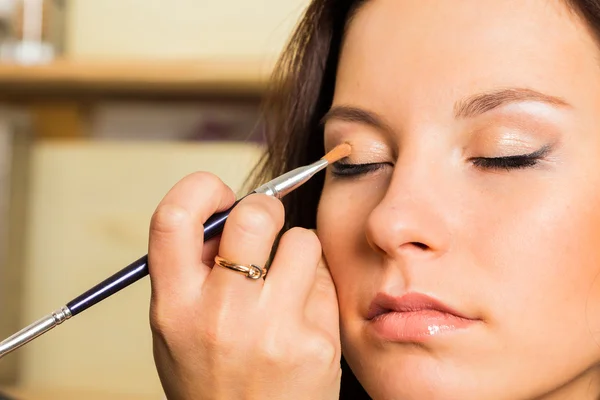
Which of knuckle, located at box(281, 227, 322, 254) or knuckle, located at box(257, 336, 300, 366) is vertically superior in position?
knuckle, located at box(281, 227, 322, 254)

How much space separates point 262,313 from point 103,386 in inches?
32.3

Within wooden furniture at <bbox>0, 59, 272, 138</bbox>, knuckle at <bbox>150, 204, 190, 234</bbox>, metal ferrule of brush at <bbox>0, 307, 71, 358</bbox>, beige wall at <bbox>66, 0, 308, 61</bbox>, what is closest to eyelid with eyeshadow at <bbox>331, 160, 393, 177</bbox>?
knuckle at <bbox>150, 204, 190, 234</bbox>

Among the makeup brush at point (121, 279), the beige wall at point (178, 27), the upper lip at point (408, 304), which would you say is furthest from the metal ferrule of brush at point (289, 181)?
the beige wall at point (178, 27)

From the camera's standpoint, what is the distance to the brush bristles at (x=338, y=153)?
2.63ft

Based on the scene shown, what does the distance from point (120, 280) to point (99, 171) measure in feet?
2.55

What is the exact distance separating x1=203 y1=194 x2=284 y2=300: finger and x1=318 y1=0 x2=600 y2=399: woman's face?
102mm

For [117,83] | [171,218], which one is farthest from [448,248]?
[117,83]

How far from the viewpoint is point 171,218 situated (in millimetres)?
701

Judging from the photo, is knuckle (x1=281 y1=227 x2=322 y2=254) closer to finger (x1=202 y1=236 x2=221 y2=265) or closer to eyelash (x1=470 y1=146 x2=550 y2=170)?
finger (x1=202 y1=236 x2=221 y2=265)

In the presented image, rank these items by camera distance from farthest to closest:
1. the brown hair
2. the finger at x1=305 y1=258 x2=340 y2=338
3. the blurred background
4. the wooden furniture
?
the blurred background, the wooden furniture, the brown hair, the finger at x1=305 y1=258 x2=340 y2=338

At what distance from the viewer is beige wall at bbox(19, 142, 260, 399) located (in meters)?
1.41

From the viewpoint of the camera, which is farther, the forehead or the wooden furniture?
the wooden furniture

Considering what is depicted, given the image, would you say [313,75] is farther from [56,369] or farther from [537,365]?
[56,369]

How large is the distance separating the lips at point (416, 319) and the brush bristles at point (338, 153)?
0.15 m
